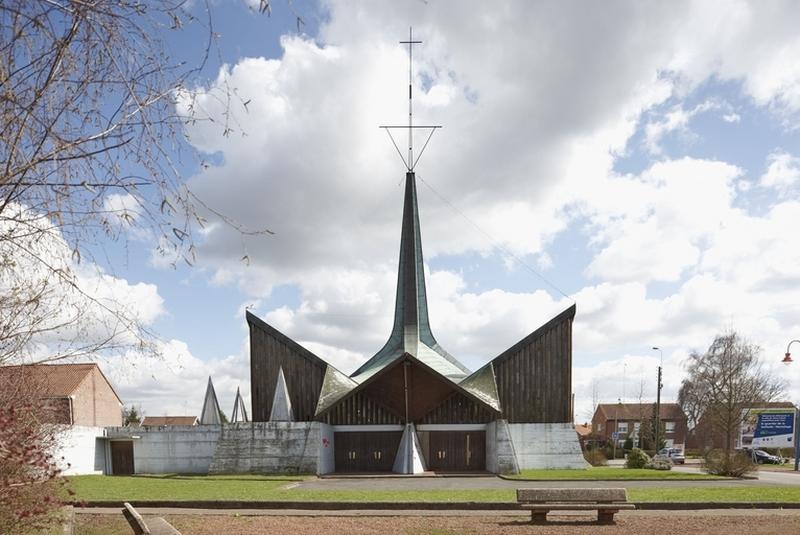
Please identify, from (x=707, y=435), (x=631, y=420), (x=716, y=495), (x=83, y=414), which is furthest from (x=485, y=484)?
(x=631, y=420)

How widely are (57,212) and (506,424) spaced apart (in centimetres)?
2648

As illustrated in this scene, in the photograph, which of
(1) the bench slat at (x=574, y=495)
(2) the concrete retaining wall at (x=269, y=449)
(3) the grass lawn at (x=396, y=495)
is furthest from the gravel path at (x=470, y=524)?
(2) the concrete retaining wall at (x=269, y=449)

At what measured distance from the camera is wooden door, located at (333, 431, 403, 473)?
29.9 m

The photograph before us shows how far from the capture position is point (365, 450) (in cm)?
3008

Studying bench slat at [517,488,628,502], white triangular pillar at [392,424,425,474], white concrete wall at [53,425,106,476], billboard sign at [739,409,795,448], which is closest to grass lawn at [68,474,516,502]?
bench slat at [517,488,628,502]

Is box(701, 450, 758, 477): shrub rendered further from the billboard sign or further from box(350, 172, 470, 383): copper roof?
the billboard sign

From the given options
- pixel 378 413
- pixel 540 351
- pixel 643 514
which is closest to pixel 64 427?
pixel 643 514

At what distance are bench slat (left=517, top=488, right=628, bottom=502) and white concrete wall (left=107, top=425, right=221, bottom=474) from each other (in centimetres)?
2029

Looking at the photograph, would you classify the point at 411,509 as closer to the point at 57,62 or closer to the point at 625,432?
the point at 57,62

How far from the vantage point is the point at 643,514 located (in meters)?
13.2

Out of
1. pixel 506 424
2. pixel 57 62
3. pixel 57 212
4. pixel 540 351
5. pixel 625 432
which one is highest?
pixel 57 62

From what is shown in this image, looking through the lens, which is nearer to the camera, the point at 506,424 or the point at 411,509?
the point at 411,509

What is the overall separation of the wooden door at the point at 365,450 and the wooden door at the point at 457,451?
Result: 1800 mm

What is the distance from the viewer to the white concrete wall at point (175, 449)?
95.7 feet
